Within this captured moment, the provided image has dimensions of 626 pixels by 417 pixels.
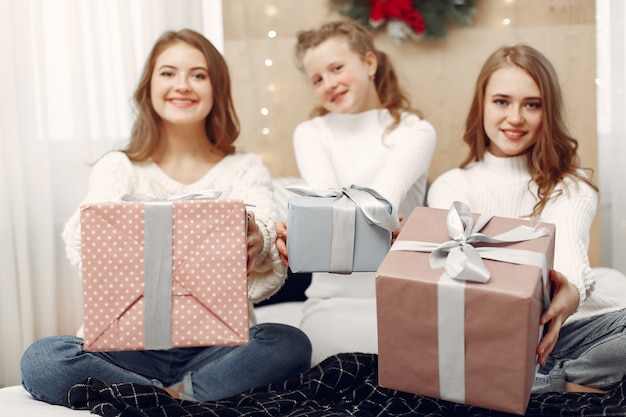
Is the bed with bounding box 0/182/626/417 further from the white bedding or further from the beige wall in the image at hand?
the beige wall

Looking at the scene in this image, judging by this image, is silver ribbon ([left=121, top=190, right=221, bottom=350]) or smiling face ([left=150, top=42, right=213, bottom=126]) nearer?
silver ribbon ([left=121, top=190, right=221, bottom=350])

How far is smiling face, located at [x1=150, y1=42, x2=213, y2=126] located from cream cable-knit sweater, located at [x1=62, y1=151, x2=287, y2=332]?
16 centimetres

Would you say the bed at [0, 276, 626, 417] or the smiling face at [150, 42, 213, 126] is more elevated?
the smiling face at [150, 42, 213, 126]

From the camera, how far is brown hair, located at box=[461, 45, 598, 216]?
179 centimetres

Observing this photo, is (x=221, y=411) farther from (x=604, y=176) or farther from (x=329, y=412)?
(x=604, y=176)

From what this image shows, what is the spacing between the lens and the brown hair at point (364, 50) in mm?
2059

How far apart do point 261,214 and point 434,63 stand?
106 centimetres

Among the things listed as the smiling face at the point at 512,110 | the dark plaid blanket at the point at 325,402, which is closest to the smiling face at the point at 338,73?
the smiling face at the point at 512,110

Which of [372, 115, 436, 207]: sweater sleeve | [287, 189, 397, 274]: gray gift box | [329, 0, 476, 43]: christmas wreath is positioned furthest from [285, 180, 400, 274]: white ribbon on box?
[329, 0, 476, 43]: christmas wreath

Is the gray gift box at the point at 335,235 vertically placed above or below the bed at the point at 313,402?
above

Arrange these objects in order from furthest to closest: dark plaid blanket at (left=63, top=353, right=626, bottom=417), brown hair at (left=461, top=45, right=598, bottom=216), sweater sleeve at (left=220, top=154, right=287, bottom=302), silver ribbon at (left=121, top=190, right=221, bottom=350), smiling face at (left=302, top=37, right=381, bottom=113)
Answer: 1. smiling face at (left=302, top=37, right=381, bottom=113)
2. brown hair at (left=461, top=45, right=598, bottom=216)
3. sweater sleeve at (left=220, top=154, right=287, bottom=302)
4. dark plaid blanket at (left=63, top=353, right=626, bottom=417)
5. silver ribbon at (left=121, top=190, right=221, bottom=350)

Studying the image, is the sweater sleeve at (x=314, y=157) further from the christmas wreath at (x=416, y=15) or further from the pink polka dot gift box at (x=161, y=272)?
the pink polka dot gift box at (x=161, y=272)

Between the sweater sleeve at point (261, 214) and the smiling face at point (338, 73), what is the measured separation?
0.31 metres

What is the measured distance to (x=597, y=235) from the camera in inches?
97.6
